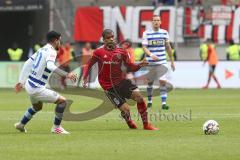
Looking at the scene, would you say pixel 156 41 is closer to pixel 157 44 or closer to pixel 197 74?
pixel 157 44

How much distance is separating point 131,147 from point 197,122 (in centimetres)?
515

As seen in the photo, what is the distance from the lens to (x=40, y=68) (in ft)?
48.7

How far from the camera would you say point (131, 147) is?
12.6m

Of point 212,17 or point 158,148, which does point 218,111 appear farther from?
point 212,17

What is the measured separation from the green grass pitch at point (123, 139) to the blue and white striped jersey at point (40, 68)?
1.02 m

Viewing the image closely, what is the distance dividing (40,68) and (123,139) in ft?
7.44

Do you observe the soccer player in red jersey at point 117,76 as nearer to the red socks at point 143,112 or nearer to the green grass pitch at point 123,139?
the red socks at point 143,112

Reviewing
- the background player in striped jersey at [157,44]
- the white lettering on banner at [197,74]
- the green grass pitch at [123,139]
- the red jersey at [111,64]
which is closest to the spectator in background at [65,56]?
the white lettering on banner at [197,74]

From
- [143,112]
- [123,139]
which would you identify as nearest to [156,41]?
[143,112]

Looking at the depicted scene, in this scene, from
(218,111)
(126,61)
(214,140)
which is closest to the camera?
(214,140)

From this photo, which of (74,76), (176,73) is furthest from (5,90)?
(74,76)

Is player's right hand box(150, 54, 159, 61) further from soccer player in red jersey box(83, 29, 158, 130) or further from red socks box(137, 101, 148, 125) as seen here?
red socks box(137, 101, 148, 125)

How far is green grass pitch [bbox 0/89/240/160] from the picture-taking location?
38.7 feet

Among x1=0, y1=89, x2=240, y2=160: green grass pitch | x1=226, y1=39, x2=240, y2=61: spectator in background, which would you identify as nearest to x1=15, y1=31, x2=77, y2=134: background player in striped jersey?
x1=0, y1=89, x2=240, y2=160: green grass pitch
